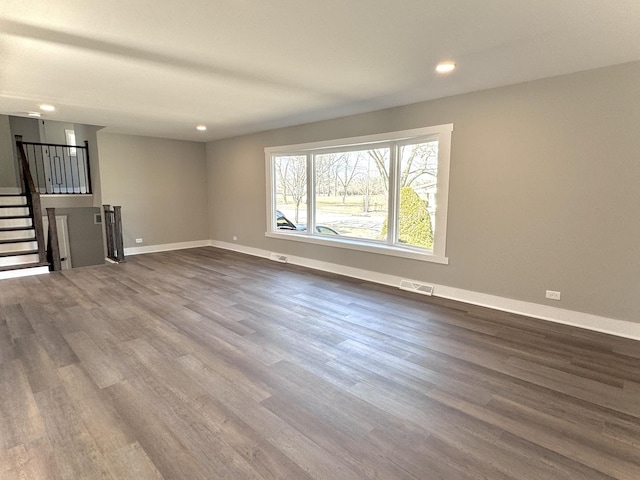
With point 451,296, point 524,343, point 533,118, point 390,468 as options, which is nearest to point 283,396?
point 390,468

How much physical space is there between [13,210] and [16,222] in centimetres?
29

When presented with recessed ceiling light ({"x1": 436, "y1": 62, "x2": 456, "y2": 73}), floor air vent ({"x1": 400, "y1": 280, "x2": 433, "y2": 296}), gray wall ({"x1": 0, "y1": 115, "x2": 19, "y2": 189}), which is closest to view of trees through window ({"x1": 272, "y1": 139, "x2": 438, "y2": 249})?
floor air vent ({"x1": 400, "y1": 280, "x2": 433, "y2": 296})

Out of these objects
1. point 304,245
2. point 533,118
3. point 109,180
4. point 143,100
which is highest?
point 143,100

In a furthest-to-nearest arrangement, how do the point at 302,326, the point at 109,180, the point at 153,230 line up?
the point at 153,230 < the point at 109,180 < the point at 302,326

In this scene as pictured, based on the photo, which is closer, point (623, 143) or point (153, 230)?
point (623, 143)

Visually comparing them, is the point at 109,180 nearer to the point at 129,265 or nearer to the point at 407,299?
the point at 129,265

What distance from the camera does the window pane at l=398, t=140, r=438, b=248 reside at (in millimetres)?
4500

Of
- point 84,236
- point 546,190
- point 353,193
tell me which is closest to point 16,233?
point 84,236

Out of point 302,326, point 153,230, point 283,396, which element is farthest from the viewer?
point 153,230

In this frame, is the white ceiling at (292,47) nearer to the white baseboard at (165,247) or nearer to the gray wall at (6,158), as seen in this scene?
the white baseboard at (165,247)

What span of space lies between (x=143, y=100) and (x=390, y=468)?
188 inches

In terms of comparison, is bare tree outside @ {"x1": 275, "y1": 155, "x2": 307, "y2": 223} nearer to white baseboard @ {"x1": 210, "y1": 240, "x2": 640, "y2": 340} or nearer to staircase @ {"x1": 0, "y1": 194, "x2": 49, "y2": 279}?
white baseboard @ {"x1": 210, "y1": 240, "x2": 640, "y2": 340}

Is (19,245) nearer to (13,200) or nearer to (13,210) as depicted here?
(13,210)

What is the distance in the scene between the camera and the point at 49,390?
2348 millimetres
